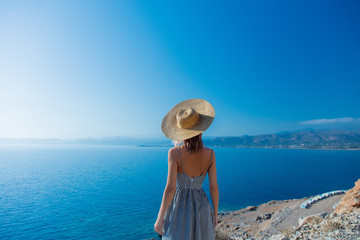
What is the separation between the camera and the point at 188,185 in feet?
8.46

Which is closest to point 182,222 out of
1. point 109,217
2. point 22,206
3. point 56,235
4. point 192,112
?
point 192,112

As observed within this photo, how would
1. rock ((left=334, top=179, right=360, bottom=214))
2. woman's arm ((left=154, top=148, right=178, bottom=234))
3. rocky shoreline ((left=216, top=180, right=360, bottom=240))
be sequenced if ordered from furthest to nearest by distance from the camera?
rock ((left=334, top=179, right=360, bottom=214)) → rocky shoreline ((left=216, top=180, right=360, bottom=240)) → woman's arm ((left=154, top=148, right=178, bottom=234))

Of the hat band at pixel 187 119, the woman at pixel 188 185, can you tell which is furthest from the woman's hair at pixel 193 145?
the hat band at pixel 187 119

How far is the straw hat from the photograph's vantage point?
2.46 metres

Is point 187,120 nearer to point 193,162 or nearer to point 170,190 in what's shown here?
point 193,162

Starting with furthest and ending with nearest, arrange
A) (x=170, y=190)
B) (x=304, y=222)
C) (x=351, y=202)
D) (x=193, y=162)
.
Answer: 1. (x=304, y=222)
2. (x=351, y=202)
3. (x=193, y=162)
4. (x=170, y=190)

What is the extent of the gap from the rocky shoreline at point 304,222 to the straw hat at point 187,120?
20.8 feet

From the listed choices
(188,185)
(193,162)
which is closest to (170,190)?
(188,185)

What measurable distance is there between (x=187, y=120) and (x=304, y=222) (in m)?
9.98

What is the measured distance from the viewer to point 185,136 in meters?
2.44

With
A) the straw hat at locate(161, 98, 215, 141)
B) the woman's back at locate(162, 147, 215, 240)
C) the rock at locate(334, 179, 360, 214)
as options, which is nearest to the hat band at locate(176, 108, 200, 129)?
the straw hat at locate(161, 98, 215, 141)

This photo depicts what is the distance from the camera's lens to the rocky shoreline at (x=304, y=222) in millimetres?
6734

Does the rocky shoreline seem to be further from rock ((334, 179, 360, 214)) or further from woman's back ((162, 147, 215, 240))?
woman's back ((162, 147, 215, 240))

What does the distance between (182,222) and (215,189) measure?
0.55 m
